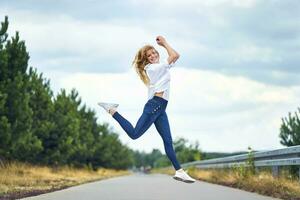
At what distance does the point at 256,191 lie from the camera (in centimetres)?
1781

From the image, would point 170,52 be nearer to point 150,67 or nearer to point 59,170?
point 150,67

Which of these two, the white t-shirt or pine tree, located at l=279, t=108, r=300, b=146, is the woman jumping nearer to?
the white t-shirt

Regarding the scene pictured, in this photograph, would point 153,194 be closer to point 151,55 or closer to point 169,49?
point 151,55

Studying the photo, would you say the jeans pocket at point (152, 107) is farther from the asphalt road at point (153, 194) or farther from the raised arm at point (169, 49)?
the asphalt road at point (153, 194)

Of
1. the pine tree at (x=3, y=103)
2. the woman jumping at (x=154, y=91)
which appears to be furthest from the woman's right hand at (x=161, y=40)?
the pine tree at (x=3, y=103)

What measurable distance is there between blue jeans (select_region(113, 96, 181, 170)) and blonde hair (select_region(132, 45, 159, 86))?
1.10ft

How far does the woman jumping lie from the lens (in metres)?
8.84

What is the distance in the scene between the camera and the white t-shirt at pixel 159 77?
29.0 feet

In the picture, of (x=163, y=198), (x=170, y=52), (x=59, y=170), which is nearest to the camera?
(x=170, y=52)

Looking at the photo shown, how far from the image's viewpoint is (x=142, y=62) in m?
8.95

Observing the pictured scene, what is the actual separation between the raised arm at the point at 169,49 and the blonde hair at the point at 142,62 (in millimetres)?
227

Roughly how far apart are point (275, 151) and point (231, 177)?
7.18m

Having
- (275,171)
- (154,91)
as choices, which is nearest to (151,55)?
(154,91)

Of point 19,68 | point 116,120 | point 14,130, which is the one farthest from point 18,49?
point 116,120
